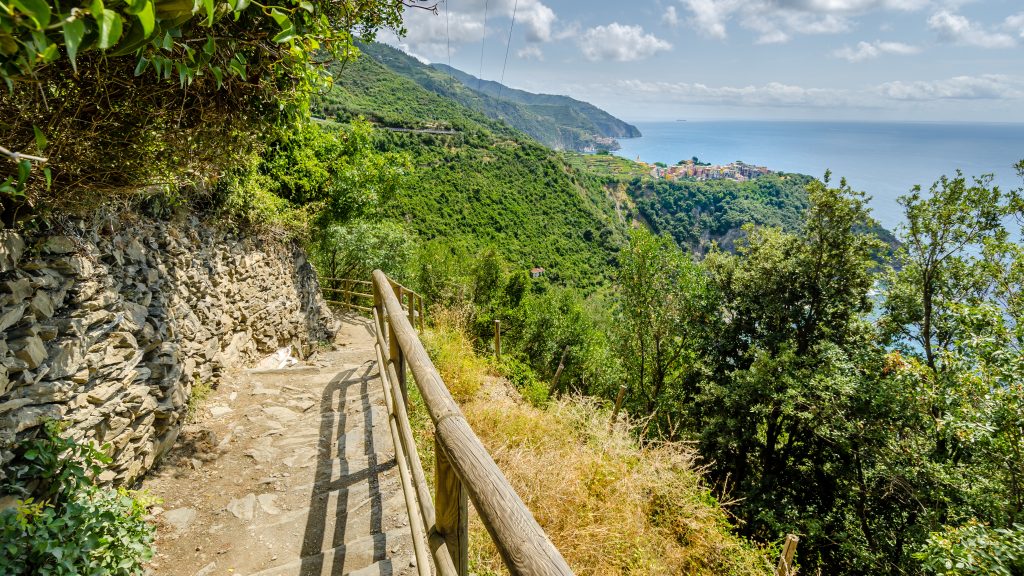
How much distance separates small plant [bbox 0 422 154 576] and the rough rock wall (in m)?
0.13

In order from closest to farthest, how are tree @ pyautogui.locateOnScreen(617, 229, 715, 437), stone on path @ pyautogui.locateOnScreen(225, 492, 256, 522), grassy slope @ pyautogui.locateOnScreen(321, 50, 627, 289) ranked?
stone on path @ pyautogui.locateOnScreen(225, 492, 256, 522), tree @ pyautogui.locateOnScreen(617, 229, 715, 437), grassy slope @ pyautogui.locateOnScreen(321, 50, 627, 289)

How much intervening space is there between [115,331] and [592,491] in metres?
3.71

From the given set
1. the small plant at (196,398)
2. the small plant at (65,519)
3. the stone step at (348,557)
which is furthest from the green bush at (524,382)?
the small plant at (65,519)

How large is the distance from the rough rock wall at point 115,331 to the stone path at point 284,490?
12.9 inches

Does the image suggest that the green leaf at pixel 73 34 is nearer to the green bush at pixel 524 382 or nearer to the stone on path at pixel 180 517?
the stone on path at pixel 180 517

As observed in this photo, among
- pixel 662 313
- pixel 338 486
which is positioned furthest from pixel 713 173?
pixel 338 486

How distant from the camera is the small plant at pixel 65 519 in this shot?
1.81 metres

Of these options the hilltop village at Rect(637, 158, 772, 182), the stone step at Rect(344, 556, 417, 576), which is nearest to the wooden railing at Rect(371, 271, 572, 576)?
the stone step at Rect(344, 556, 417, 576)

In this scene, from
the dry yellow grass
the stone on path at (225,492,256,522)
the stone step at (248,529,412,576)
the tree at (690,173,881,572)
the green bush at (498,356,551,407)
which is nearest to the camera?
the stone step at (248,529,412,576)

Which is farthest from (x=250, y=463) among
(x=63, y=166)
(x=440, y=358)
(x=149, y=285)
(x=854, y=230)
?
(x=854, y=230)

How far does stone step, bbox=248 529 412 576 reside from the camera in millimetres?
2189

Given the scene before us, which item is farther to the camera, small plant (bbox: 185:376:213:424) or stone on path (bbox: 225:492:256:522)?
small plant (bbox: 185:376:213:424)

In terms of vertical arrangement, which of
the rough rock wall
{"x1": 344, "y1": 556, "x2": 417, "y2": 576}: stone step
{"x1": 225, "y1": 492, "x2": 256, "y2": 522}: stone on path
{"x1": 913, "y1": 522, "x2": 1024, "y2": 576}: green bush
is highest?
the rough rock wall

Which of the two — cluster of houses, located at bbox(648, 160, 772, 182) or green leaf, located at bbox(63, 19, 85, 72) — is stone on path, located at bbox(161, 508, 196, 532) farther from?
cluster of houses, located at bbox(648, 160, 772, 182)
